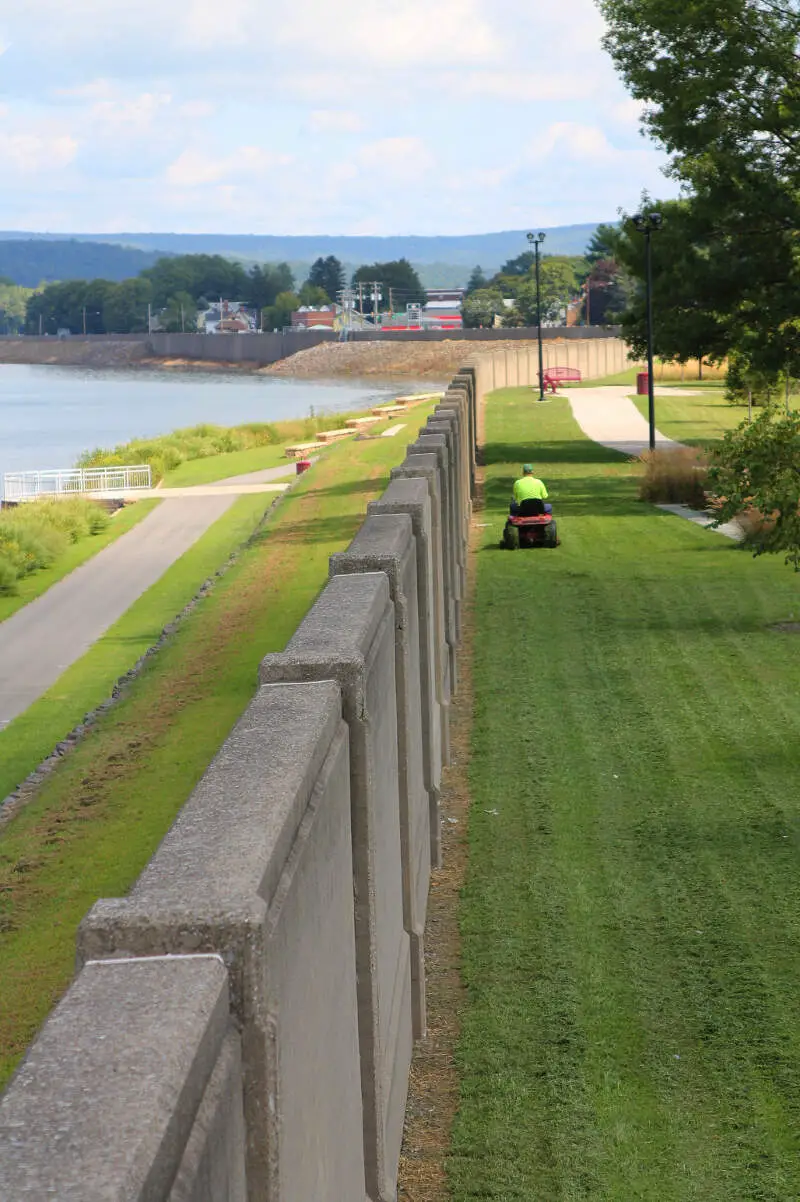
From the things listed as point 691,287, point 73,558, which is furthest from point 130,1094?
point 73,558

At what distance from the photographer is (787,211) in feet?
114

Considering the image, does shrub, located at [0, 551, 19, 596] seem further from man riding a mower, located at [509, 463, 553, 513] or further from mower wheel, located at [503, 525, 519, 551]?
man riding a mower, located at [509, 463, 553, 513]

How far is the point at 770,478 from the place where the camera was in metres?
15.7

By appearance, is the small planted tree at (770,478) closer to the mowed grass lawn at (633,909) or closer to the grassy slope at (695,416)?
the mowed grass lawn at (633,909)

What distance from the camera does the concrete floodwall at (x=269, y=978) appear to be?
2.18 metres

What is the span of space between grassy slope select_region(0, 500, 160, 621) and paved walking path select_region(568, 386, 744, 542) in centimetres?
1381

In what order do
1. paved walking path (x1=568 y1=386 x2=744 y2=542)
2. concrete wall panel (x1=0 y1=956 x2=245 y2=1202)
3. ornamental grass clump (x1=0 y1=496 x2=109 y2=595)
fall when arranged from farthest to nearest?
ornamental grass clump (x1=0 y1=496 x2=109 y2=595) → paved walking path (x1=568 y1=386 x2=744 y2=542) → concrete wall panel (x1=0 y1=956 x2=245 y2=1202)

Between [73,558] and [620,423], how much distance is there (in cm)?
2239

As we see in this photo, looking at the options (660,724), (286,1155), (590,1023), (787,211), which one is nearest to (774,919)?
(590,1023)

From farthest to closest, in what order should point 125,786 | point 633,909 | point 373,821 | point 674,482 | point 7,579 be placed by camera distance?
point 7,579 → point 674,482 → point 125,786 → point 633,909 → point 373,821

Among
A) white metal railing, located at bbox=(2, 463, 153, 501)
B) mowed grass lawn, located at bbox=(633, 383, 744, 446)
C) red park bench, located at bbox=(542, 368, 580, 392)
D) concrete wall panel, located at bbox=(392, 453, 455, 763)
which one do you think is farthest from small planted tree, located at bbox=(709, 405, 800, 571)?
red park bench, located at bbox=(542, 368, 580, 392)

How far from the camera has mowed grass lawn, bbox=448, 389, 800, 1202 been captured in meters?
6.50

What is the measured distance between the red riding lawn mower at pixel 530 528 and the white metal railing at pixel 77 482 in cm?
3504

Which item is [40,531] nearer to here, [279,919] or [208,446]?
[208,446]
